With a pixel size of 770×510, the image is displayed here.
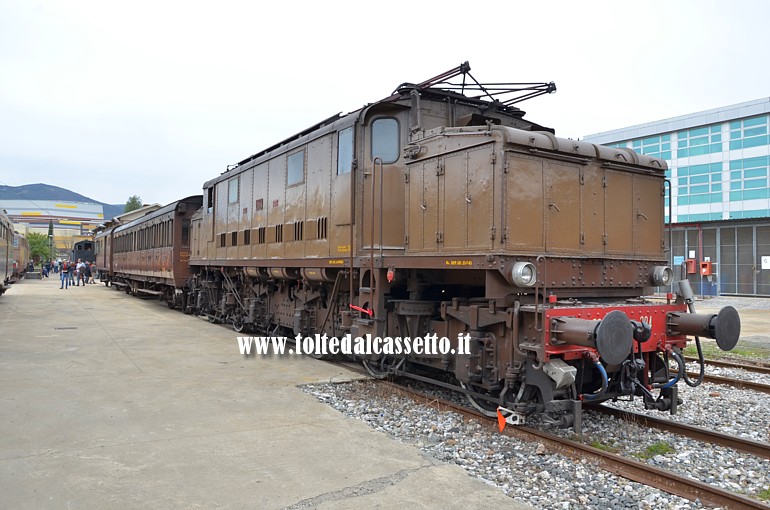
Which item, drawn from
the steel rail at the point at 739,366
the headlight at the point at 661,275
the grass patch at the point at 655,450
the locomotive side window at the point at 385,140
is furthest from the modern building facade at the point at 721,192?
the grass patch at the point at 655,450

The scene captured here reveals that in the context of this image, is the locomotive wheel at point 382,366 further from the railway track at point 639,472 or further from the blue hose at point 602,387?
the blue hose at point 602,387

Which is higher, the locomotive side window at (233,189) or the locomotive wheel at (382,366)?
the locomotive side window at (233,189)

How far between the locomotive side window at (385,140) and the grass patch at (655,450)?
4.72 meters

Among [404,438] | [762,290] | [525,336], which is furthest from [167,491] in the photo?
[762,290]

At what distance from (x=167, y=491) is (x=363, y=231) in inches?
180

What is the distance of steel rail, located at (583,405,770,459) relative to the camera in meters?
5.31

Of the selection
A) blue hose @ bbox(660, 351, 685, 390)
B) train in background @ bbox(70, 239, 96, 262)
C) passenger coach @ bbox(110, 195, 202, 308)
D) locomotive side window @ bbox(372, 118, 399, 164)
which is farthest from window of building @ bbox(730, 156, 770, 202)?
train in background @ bbox(70, 239, 96, 262)

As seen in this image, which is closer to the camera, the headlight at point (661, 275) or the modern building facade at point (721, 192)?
the headlight at point (661, 275)

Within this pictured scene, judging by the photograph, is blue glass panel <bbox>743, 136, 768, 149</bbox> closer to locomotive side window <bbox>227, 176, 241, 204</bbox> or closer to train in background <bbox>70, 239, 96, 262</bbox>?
locomotive side window <bbox>227, 176, 241, 204</bbox>

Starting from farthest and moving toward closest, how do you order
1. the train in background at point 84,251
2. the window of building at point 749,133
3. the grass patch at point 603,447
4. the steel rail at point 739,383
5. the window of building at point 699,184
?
the train in background at point 84,251, the window of building at point 699,184, the window of building at point 749,133, the steel rail at point 739,383, the grass patch at point 603,447

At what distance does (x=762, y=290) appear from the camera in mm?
27812

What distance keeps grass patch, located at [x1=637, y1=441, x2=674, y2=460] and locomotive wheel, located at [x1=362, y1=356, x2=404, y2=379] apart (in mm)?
3210

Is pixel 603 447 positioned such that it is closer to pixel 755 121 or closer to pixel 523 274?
pixel 523 274

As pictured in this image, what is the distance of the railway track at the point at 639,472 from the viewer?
415cm
